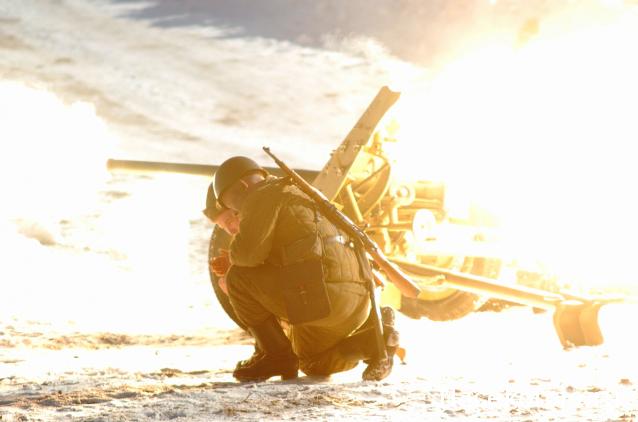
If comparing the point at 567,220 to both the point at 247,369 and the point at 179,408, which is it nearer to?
the point at 247,369

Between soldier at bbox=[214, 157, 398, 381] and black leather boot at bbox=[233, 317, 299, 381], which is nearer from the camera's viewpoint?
soldier at bbox=[214, 157, 398, 381]

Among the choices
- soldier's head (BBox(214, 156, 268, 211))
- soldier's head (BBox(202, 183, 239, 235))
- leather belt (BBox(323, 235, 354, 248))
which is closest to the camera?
leather belt (BBox(323, 235, 354, 248))

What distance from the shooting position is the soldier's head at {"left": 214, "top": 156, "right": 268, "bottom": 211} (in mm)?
5410

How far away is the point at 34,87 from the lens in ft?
66.3

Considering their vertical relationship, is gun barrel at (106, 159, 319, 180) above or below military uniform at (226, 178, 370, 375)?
above

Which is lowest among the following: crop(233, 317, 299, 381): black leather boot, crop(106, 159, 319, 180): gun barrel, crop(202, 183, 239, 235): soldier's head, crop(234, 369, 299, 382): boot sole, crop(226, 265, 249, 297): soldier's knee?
crop(234, 369, 299, 382): boot sole

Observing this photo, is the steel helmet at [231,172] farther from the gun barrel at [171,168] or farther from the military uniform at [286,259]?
the gun barrel at [171,168]

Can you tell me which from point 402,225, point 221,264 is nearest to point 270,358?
point 221,264

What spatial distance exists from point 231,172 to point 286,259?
66cm

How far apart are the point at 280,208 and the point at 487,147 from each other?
4.13 m

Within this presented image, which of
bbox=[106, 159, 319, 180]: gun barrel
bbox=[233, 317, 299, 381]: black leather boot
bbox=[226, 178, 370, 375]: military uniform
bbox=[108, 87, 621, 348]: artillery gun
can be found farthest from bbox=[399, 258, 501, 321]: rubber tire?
bbox=[233, 317, 299, 381]: black leather boot

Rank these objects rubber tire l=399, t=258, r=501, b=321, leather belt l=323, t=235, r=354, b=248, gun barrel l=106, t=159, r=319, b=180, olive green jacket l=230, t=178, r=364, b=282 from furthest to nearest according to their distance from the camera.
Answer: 1. rubber tire l=399, t=258, r=501, b=321
2. gun barrel l=106, t=159, r=319, b=180
3. leather belt l=323, t=235, r=354, b=248
4. olive green jacket l=230, t=178, r=364, b=282

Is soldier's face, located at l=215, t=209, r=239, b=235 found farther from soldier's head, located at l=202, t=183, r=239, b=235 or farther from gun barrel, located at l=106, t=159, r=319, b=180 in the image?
gun barrel, located at l=106, t=159, r=319, b=180

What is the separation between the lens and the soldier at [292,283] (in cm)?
510
